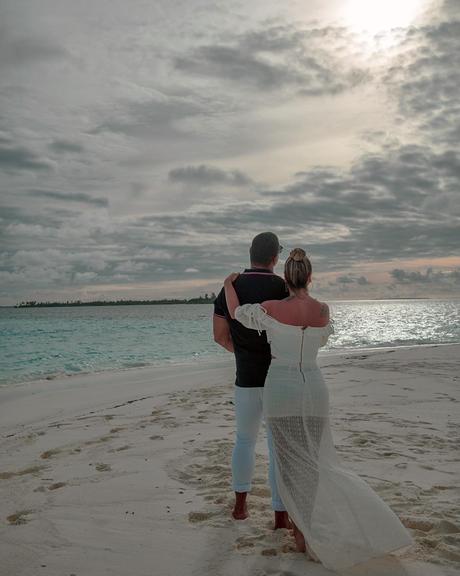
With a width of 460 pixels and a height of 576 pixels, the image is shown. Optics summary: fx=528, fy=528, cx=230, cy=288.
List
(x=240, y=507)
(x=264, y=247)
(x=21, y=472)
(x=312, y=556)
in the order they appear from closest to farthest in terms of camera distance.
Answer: (x=312, y=556) < (x=264, y=247) < (x=240, y=507) < (x=21, y=472)

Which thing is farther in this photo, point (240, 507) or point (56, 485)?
point (56, 485)

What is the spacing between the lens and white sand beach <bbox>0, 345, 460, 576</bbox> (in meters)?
4.05

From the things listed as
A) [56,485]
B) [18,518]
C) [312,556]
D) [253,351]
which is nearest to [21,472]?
[56,485]

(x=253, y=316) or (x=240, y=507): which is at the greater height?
(x=253, y=316)

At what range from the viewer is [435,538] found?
14.0ft

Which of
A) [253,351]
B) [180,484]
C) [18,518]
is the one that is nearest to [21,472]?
[18,518]

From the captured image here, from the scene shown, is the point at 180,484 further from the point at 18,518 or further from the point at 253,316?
the point at 253,316

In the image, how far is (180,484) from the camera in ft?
18.9

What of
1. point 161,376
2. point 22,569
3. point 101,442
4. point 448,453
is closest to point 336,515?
point 22,569

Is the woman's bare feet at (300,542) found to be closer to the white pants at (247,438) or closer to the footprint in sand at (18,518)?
the white pants at (247,438)

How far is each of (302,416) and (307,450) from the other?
269 millimetres

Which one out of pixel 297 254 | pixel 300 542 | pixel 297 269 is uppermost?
pixel 297 254

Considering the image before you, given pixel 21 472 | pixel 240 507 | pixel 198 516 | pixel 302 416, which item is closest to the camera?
pixel 302 416

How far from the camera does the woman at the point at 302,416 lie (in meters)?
3.92
